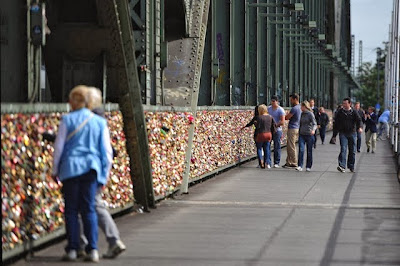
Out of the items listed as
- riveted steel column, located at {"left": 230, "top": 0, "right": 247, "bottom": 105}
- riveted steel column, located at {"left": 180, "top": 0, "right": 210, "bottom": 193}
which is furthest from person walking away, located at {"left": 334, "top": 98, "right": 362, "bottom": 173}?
riveted steel column, located at {"left": 230, "top": 0, "right": 247, "bottom": 105}

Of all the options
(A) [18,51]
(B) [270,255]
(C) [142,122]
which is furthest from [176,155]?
(B) [270,255]

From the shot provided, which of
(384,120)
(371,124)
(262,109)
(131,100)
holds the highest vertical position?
(131,100)

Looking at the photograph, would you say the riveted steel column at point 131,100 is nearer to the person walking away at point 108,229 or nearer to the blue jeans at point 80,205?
the person walking away at point 108,229

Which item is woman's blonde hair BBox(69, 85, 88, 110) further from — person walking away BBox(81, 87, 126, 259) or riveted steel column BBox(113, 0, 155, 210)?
riveted steel column BBox(113, 0, 155, 210)

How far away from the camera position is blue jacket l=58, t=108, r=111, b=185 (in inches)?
353

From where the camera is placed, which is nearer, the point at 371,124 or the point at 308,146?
the point at 308,146

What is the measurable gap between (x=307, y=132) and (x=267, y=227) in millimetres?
11549

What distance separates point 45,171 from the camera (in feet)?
32.2

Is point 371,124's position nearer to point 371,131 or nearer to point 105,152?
point 371,131

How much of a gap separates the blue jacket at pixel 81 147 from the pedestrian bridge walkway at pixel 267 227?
774 mm

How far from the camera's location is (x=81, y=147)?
9.00m

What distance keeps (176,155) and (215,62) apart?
7.98m

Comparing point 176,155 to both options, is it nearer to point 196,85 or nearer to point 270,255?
point 196,85

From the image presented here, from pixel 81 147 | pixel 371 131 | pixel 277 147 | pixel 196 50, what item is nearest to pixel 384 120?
pixel 371 131
